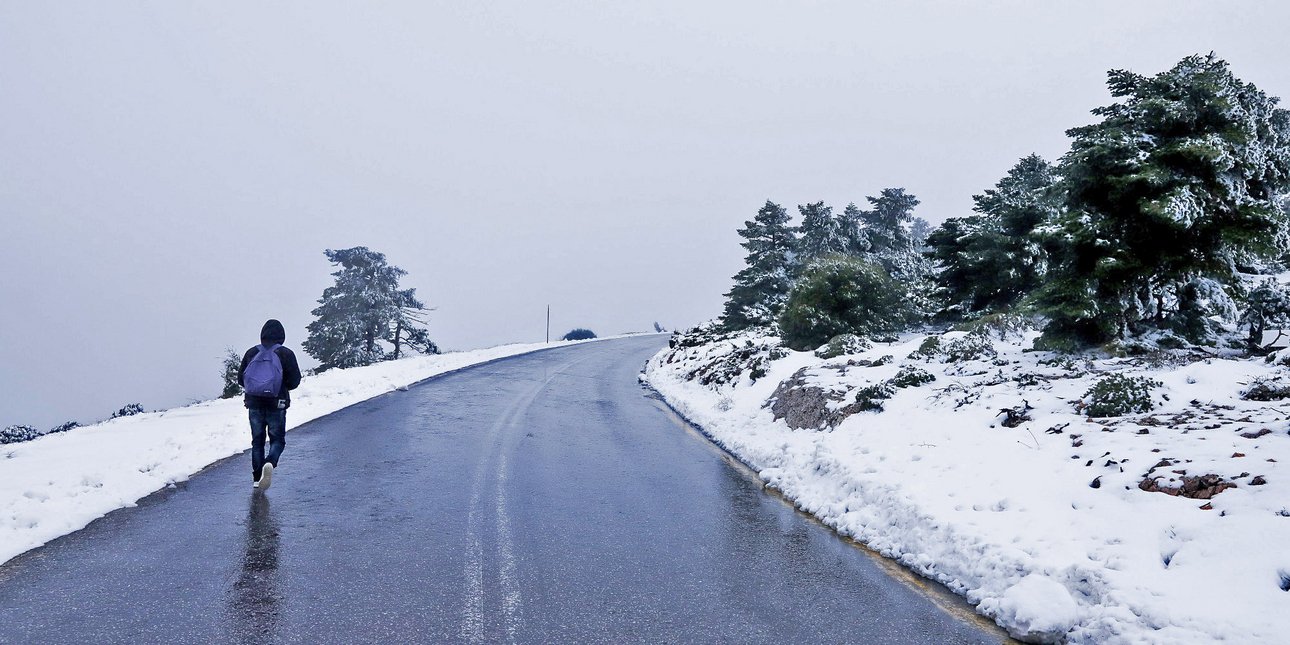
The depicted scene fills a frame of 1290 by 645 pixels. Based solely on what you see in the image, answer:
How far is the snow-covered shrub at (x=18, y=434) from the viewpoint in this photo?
1539cm

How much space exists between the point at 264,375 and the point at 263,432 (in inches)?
29.6

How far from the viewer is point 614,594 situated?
200 inches

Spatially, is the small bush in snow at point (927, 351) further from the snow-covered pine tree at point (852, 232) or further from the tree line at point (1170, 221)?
the snow-covered pine tree at point (852, 232)

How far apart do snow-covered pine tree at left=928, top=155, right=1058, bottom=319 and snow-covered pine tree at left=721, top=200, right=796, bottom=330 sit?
49.6ft

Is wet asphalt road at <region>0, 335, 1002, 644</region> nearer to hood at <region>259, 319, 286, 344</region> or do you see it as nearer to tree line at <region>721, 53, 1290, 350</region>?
hood at <region>259, 319, 286, 344</region>

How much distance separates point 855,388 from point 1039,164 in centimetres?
1740

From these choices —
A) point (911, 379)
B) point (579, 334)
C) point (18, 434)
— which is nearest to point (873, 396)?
point (911, 379)

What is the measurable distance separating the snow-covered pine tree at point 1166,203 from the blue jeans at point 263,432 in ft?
38.6

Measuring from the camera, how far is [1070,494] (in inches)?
247

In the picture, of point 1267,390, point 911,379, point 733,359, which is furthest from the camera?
point 733,359

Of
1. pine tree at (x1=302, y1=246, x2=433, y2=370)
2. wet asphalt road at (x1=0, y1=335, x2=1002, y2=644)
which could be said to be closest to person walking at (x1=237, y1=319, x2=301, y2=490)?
wet asphalt road at (x1=0, y1=335, x2=1002, y2=644)

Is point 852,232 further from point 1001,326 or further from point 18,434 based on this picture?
point 18,434

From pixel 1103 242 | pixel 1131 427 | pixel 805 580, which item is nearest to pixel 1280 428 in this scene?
pixel 1131 427

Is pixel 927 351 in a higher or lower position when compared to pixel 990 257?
lower
